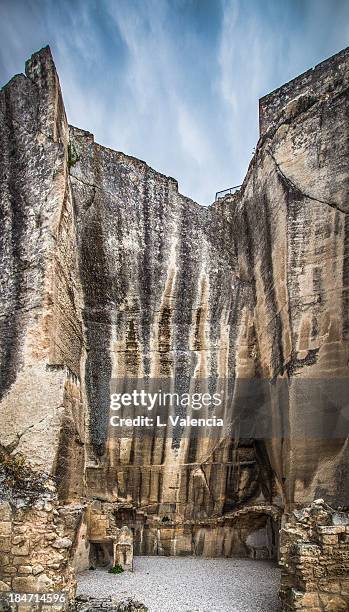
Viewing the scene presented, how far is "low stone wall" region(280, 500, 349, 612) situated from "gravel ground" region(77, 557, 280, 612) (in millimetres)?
1189

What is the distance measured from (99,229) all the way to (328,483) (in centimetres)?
856

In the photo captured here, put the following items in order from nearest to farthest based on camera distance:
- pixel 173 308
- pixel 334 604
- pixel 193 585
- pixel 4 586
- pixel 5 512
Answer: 1. pixel 4 586
2. pixel 5 512
3. pixel 334 604
4. pixel 193 585
5. pixel 173 308

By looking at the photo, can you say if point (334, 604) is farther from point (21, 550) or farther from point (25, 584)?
point (21, 550)

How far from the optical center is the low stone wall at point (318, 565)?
6.74 meters

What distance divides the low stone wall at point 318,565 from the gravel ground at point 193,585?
1.19 m

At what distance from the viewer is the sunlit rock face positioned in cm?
1014

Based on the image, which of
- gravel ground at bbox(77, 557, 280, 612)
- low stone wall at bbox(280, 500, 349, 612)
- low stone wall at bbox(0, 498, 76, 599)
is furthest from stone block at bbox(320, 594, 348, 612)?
low stone wall at bbox(0, 498, 76, 599)

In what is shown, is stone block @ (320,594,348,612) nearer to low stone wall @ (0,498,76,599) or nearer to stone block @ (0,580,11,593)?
low stone wall @ (0,498,76,599)

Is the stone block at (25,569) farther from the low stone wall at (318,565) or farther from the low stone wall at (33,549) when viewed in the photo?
the low stone wall at (318,565)

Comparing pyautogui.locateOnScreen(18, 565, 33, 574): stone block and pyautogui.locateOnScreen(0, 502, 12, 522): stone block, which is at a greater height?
pyautogui.locateOnScreen(0, 502, 12, 522): stone block

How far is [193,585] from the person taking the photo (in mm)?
9445

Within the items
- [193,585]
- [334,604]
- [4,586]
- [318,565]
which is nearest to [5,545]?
[4,586]

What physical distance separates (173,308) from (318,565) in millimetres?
7907

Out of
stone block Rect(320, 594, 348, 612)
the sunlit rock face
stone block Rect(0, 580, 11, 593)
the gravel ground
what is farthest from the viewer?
the sunlit rock face
